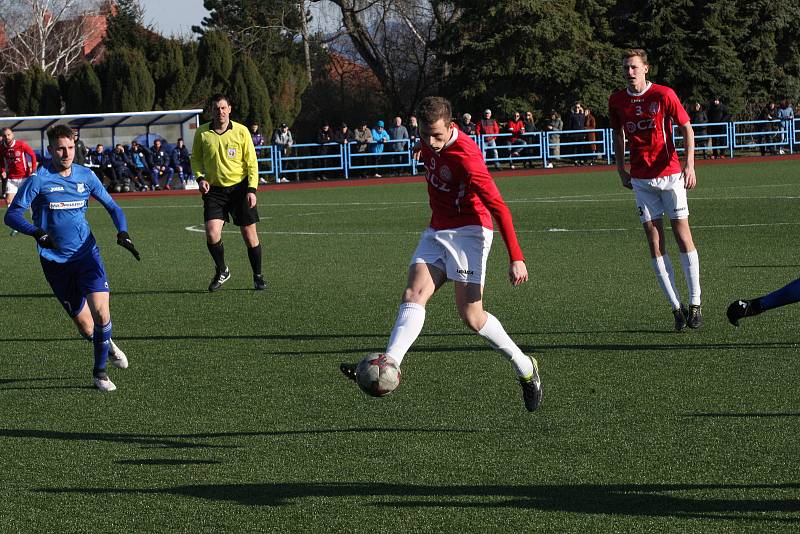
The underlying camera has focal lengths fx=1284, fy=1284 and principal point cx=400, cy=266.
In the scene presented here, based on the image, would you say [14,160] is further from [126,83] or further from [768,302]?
A: [768,302]

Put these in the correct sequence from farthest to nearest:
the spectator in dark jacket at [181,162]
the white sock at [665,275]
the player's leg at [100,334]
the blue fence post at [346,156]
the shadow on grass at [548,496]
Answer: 1. the blue fence post at [346,156]
2. the spectator in dark jacket at [181,162]
3. the white sock at [665,275]
4. the player's leg at [100,334]
5. the shadow on grass at [548,496]

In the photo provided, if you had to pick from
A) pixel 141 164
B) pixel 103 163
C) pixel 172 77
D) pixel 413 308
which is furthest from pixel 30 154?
pixel 413 308

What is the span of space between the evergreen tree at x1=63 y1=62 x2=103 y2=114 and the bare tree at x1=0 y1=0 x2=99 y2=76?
1983cm

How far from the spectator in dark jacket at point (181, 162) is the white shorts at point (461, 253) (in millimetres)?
28779

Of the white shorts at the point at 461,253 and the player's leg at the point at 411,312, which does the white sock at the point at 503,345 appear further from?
the player's leg at the point at 411,312

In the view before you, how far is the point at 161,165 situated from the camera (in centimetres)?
3478

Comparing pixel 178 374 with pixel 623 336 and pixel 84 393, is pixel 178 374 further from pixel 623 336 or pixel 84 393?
pixel 623 336

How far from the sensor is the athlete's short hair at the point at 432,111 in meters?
6.38

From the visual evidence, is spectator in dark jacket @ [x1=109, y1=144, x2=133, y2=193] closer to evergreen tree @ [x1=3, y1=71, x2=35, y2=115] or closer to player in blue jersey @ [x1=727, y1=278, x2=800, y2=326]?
evergreen tree @ [x1=3, y1=71, x2=35, y2=115]

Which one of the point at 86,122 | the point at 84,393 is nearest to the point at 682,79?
the point at 86,122

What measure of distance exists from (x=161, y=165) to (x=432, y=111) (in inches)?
1151

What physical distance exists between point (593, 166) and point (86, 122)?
1452cm

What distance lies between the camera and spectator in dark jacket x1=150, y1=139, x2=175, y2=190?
113 feet

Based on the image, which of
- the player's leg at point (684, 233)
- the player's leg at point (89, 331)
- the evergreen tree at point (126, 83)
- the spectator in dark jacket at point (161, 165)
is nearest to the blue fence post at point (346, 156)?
the spectator in dark jacket at point (161, 165)
